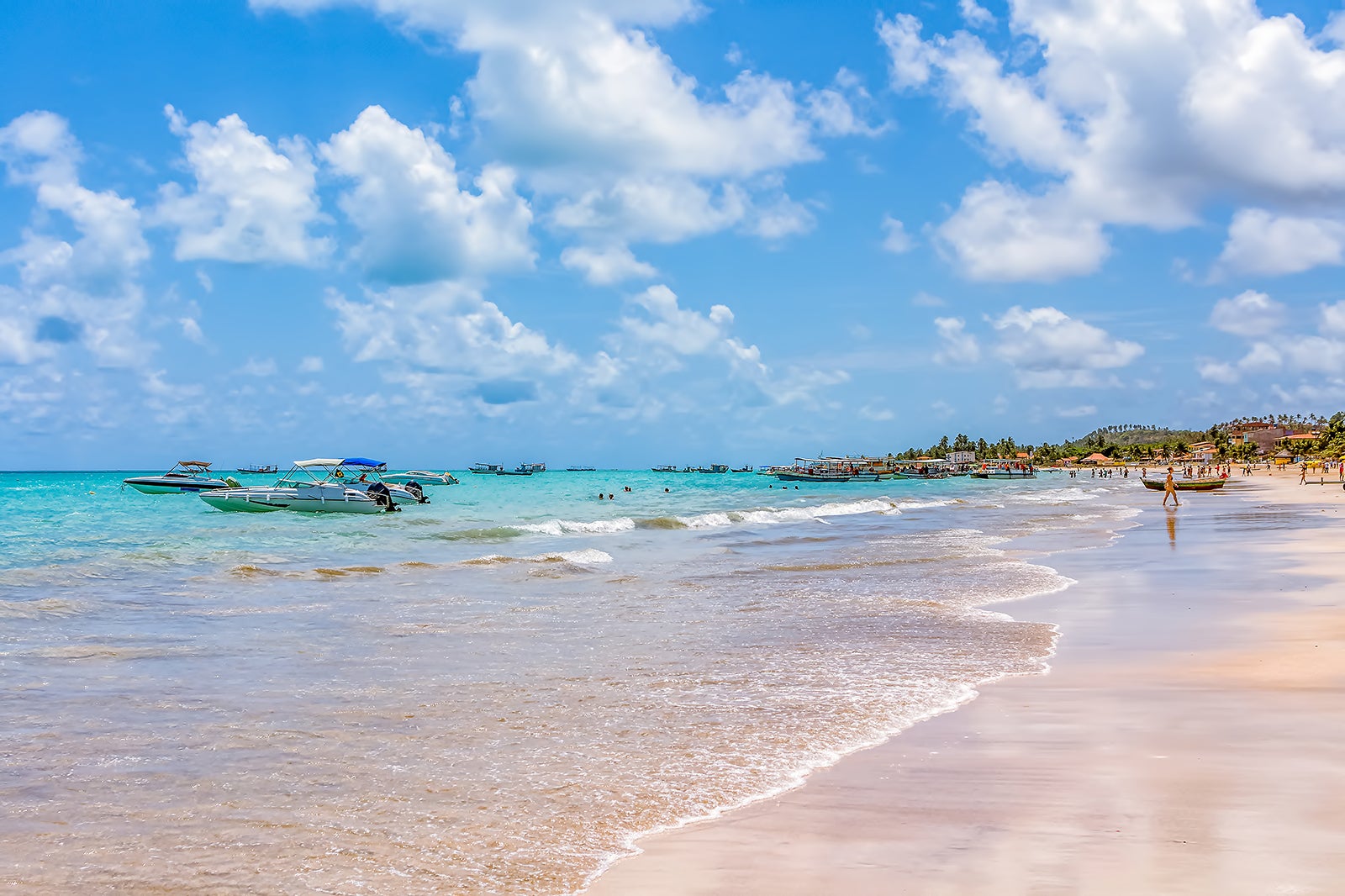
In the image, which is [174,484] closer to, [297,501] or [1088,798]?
[297,501]

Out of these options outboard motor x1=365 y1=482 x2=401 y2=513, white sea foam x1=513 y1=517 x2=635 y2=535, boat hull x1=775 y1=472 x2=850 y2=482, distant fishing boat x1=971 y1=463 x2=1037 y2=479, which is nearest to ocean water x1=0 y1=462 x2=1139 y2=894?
white sea foam x1=513 y1=517 x2=635 y2=535

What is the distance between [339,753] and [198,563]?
2071cm

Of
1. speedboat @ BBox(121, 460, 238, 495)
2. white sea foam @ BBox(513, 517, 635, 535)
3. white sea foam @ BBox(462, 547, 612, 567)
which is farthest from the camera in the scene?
speedboat @ BBox(121, 460, 238, 495)

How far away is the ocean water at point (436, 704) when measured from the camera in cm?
562

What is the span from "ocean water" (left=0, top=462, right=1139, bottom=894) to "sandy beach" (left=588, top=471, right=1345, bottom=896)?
543 millimetres

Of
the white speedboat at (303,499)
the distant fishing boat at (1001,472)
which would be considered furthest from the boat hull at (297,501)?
the distant fishing boat at (1001,472)

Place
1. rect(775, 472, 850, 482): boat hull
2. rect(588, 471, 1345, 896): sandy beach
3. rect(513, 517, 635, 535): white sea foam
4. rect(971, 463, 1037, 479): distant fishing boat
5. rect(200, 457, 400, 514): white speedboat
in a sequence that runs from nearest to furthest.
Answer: rect(588, 471, 1345, 896): sandy beach → rect(513, 517, 635, 535): white sea foam → rect(200, 457, 400, 514): white speedboat → rect(775, 472, 850, 482): boat hull → rect(971, 463, 1037, 479): distant fishing boat

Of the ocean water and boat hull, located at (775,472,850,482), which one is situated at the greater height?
boat hull, located at (775,472,850,482)

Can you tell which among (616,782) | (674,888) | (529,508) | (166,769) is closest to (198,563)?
(166,769)

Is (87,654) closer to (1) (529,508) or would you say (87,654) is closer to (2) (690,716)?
(2) (690,716)

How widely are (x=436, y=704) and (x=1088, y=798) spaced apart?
602 cm

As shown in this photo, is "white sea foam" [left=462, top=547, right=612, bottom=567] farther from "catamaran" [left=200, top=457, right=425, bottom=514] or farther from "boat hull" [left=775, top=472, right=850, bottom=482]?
"boat hull" [left=775, top=472, right=850, bottom=482]

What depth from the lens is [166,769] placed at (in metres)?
7.13

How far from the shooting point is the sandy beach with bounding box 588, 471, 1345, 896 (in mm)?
4836
